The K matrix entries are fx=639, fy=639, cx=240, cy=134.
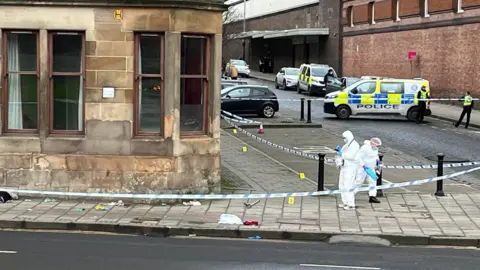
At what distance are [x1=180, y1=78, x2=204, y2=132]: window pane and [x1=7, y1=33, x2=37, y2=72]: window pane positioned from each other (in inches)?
114

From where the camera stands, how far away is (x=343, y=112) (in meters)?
27.9

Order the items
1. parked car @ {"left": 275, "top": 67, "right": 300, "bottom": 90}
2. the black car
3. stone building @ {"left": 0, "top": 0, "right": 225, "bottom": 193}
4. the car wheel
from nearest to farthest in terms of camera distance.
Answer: stone building @ {"left": 0, "top": 0, "right": 225, "bottom": 193}, the black car, the car wheel, parked car @ {"left": 275, "top": 67, "right": 300, "bottom": 90}

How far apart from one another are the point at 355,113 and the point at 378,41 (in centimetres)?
1837

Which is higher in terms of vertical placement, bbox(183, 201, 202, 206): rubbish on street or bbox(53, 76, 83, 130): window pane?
bbox(53, 76, 83, 130): window pane

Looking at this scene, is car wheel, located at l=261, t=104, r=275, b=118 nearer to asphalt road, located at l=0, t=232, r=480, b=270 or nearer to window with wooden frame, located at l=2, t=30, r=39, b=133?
window with wooden frame, located at l=2, t=30, r=39, b=133

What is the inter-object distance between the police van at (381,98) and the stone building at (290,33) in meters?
24.5

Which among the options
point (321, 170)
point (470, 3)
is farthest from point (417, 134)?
point (470, 3)

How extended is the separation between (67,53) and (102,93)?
1065 millimetres

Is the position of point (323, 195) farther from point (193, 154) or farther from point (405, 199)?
point (193, 154)

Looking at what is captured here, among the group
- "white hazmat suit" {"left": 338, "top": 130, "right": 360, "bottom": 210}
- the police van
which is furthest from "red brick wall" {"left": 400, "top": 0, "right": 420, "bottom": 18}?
"white hazmat suit" {"left": 338, "top": 130, "right": 360, "bottom": 210}

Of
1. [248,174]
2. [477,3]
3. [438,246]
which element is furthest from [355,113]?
[438,246]

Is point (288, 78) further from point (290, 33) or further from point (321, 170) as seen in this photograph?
point (321, 170)

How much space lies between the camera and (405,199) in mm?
12609

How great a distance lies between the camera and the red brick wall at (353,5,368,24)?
47406 mm
